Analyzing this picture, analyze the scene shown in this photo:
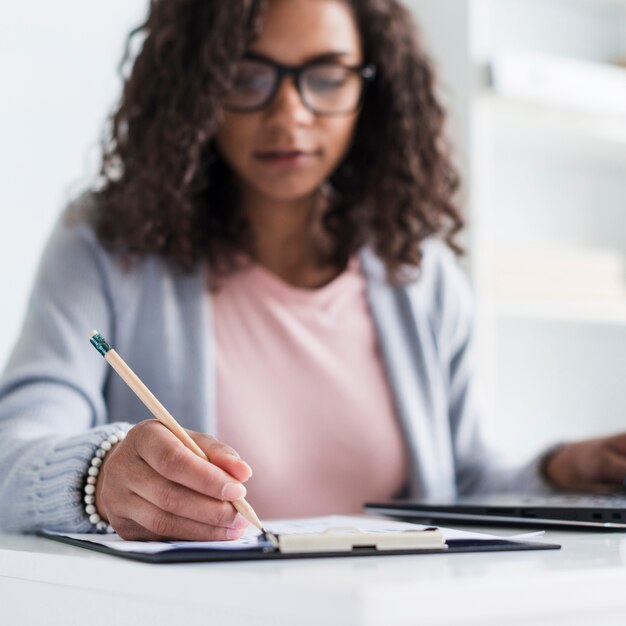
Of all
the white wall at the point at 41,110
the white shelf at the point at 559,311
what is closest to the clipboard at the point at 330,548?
the white wall at the point at 41,110

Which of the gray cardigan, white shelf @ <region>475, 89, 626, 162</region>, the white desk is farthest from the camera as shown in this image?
white shelf @ <region>475, 89, 626, 162</region>

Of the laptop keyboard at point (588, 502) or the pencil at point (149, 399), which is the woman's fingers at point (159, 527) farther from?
the laptop keyboard at point (588, 502)

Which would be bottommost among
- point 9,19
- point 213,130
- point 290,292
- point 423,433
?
point 423,433

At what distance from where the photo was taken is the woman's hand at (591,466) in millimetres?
1179

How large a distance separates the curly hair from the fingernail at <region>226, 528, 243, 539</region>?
703mm

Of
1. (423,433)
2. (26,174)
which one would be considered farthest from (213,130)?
(26,174)

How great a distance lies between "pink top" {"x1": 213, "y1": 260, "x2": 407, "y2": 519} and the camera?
131 cm

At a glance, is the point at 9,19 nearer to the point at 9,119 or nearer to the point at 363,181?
the point at 9,119

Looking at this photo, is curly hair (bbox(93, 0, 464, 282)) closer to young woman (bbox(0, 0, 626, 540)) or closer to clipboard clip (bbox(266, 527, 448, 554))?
young woman (bbox(0, 0, 626, 540))

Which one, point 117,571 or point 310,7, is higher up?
point 310,7

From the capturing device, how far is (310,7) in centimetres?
139

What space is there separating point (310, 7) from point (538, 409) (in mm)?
1360

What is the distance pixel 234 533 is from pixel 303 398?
68 centimetres

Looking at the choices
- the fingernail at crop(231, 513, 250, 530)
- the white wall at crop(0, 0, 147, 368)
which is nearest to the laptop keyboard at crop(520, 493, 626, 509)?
the fingernail at crop(231, 513, 250, 530)
